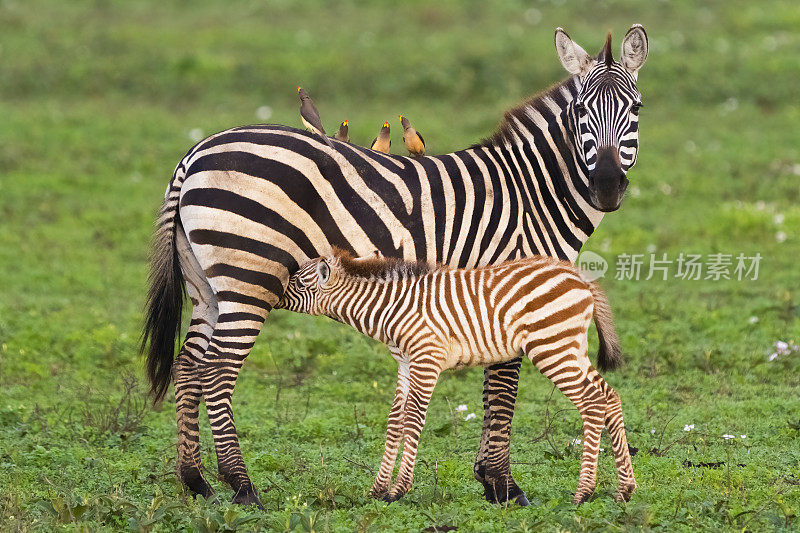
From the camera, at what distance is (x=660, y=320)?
35.6 feet

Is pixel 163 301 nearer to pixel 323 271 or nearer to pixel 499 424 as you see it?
pixel 323 271

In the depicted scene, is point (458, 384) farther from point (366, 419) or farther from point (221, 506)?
point (221, 506)

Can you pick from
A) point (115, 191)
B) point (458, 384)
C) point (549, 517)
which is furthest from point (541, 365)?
point (115, 191)

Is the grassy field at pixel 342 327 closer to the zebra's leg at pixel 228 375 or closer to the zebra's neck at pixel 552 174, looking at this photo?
the zebra's leg at pixel 228 375

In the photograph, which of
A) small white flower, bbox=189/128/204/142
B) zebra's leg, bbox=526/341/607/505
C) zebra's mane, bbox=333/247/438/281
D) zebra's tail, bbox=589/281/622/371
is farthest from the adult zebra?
small white flower, bbox=189/128/204/142

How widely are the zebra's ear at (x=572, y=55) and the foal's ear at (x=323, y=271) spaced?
83.2 inches

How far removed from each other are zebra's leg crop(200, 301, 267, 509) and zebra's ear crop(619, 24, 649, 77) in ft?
9.65

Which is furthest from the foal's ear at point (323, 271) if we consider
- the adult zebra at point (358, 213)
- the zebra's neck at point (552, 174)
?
the zebra's neck at point (552, 174)

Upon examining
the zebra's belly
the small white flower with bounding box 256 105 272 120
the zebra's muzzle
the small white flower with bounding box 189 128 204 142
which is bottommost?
the zebra's belly

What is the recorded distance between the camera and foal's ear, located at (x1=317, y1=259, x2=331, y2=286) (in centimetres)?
624

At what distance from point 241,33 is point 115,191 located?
7208 millimetres

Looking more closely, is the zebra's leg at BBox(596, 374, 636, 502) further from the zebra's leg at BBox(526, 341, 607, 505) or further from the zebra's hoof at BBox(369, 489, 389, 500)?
the zebra's hoof at BBox(369, 489, 389, 500)

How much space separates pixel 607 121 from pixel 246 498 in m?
3.30

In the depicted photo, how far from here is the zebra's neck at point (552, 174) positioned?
676cm
